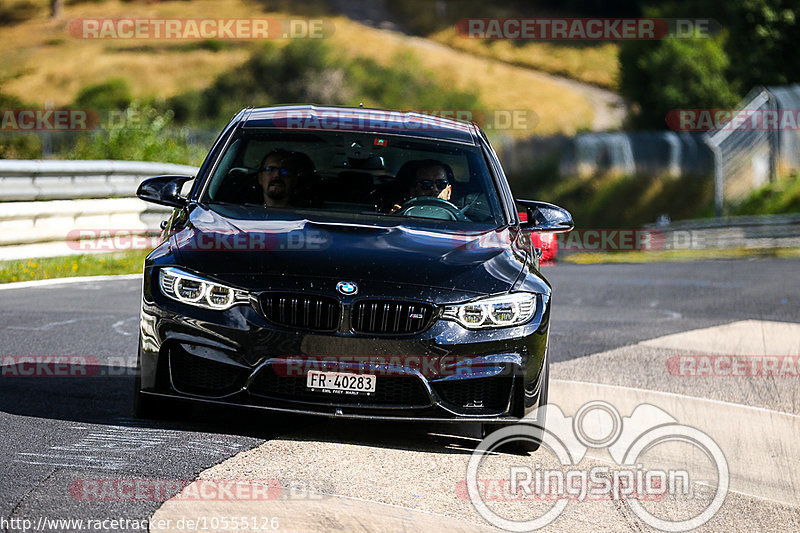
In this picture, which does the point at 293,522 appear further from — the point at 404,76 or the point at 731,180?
the point at 404,76

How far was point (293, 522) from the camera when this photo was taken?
482 centimetres

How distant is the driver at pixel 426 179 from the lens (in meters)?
7.59

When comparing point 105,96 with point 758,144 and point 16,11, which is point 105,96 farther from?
point 758,144

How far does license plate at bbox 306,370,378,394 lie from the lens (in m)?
6.08

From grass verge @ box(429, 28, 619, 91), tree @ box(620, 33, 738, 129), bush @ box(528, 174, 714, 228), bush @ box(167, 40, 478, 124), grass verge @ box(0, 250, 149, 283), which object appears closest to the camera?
grass verge @ box(0, 250, 149, 283)

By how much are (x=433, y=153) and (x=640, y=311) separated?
6563mm

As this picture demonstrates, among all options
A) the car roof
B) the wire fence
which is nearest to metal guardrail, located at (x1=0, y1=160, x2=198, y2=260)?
the car roof

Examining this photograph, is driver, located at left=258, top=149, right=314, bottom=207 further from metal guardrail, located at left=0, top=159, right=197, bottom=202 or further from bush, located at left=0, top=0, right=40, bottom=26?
bush, located at left=0, top=0, right=40, bottom=26

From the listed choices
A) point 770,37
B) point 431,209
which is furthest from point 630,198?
point 431,209

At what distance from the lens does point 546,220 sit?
745 centimetres

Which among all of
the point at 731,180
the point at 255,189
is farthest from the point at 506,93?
the point at 255,189

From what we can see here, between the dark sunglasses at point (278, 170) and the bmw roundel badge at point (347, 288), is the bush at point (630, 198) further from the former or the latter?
the bmw roundel badge at point (347, 288)

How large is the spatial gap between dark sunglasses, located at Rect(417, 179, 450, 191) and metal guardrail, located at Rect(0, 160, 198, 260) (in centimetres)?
765

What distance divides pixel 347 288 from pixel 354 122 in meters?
2.06
